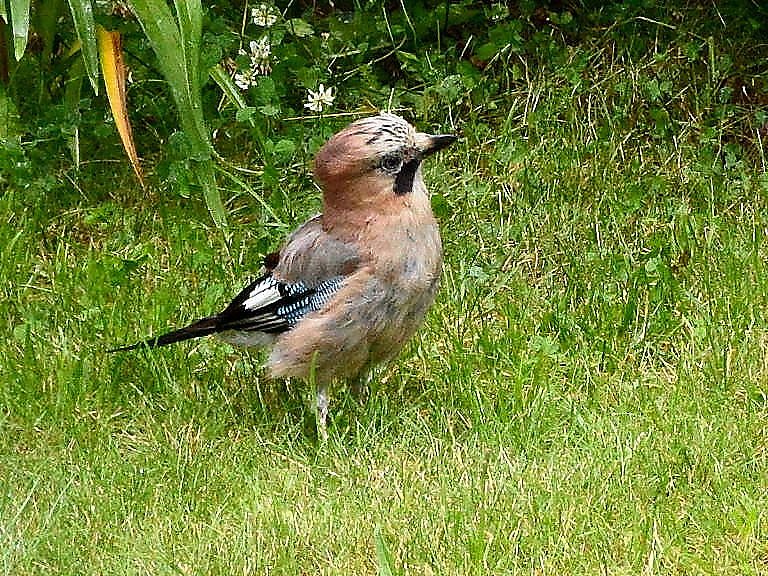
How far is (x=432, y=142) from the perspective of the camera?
419 centimetres

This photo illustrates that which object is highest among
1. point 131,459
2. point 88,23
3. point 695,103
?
point 88,23

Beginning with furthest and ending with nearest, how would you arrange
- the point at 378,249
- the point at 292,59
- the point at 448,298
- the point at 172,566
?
the point at 292,59 < the point at 448,298 < the point at 378,249 < the point at 172,566

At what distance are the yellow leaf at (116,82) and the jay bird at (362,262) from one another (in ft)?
2.96

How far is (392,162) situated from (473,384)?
0.77 m

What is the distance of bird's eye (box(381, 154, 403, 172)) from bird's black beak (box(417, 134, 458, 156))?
72mm

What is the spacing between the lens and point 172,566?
12.2 feet

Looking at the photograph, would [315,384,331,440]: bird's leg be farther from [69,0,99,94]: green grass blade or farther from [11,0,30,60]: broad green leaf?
[11,0,30,60]: broad green leaf

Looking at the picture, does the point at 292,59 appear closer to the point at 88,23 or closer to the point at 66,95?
the point at 66,95

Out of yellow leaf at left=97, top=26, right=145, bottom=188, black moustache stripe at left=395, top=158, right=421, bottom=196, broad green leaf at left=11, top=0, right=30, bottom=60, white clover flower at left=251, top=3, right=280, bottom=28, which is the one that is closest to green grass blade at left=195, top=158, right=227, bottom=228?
yellow leaf at left=97, top=26, right=145, bottom=188

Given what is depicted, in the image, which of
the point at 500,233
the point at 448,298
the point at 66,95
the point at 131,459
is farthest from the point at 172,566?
the point at 66,95

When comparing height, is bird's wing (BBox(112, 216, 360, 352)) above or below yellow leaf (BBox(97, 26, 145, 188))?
below

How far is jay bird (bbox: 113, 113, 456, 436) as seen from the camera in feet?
13.7

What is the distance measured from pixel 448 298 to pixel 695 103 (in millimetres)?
1662

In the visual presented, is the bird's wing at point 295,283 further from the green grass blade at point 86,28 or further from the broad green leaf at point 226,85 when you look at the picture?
the broad green leaf at point 226,85
